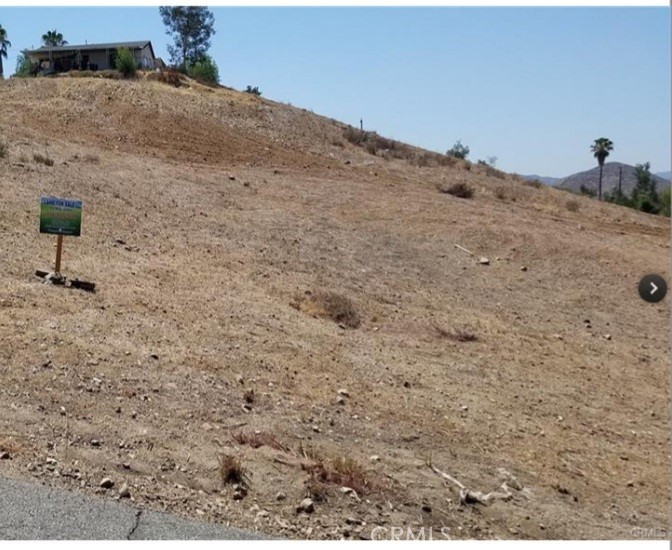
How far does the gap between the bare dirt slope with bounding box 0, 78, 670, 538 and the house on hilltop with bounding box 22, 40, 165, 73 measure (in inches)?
937

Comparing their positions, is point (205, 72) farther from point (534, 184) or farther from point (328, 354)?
point (328, 354)

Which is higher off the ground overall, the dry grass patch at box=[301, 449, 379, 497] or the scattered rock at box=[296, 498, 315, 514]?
the dry grass patch at box=[301, 449, 379, 497]

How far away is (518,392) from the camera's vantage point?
9.12 meters

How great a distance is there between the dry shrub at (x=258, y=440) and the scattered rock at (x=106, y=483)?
1236 millimetres

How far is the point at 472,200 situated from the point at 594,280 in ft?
22.9

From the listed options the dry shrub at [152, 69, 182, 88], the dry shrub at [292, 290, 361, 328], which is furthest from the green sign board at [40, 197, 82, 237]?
the dry shrub at [152, 69, 182, 88]

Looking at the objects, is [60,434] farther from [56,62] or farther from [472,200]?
[56,62]

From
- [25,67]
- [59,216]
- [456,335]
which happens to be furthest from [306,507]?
[25,67]

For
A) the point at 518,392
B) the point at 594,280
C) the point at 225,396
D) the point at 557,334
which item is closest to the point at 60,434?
the point at 225,396

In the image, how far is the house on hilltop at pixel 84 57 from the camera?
43.2 m

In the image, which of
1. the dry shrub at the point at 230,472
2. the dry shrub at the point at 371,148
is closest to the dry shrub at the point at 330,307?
the dry shrub at the point at 230,472

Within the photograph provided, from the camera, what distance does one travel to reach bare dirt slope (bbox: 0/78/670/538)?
5719mm

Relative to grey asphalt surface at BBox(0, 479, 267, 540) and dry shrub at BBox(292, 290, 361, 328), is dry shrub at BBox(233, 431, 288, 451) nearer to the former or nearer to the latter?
grey asphalt surface at BBox(0, 479, 267, 540)

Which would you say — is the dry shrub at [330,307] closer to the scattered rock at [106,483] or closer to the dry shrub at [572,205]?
the scattered rock at [106,483]
